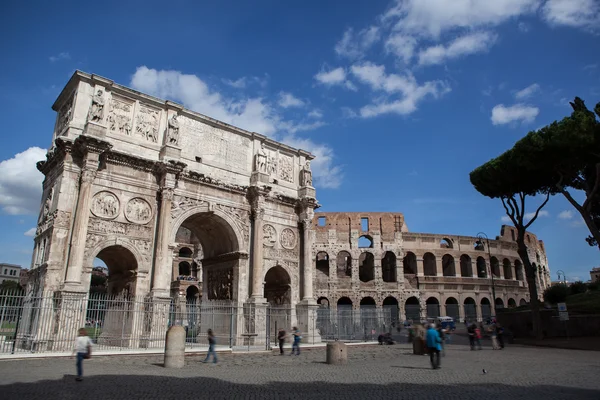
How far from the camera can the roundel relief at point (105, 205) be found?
1486 cm

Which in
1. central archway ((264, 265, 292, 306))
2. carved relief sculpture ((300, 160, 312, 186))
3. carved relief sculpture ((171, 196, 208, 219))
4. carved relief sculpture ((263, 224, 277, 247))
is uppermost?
carved relief sculpture ((300, 160, 312, 186))

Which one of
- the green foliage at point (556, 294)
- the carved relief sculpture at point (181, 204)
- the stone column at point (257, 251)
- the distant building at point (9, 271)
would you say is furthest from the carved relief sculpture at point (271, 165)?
the distant building at point (9, 271)

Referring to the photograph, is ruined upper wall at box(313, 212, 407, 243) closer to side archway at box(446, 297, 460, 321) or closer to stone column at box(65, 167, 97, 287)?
side archway at box(446, 297, 460, 321)

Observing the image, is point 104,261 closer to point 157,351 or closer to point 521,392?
point 157,351

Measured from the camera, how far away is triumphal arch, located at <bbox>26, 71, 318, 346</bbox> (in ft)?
46.5

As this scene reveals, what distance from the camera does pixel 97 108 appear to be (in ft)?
49.9

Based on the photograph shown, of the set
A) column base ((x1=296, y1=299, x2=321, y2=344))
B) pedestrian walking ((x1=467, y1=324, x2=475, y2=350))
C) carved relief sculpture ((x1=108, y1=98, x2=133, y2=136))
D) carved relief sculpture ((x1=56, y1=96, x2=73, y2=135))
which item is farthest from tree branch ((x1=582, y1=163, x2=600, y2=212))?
carved relief sculpture ((x1=56, y1=96, x2=73, y2=135))

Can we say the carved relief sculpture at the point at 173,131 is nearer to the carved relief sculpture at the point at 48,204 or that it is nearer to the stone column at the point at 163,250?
the stone column at the point at 163,250

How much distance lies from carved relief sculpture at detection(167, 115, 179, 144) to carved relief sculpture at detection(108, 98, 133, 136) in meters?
1.49

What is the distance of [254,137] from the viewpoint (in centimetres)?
2031

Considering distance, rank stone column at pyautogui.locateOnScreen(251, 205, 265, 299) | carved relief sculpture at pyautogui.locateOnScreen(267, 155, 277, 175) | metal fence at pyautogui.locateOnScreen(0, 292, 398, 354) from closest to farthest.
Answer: metal fence at pyautogui.locateOnScreen(0, 292, 398, 354) < stone column at pyautogui.locateOnScreen(251, 205, 265, 299) < carved relief sculpture at pyautogui.locateOnScreen(267, 155, 277, 175)

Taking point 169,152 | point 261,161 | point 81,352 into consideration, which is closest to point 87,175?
point 169,152

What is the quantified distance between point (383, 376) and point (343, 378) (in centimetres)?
96

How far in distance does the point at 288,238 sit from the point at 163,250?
6.76 metres
